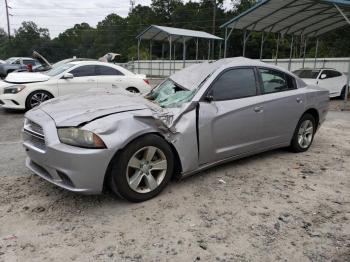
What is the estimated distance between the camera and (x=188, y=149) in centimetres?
398

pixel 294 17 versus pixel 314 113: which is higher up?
pixel 294 17

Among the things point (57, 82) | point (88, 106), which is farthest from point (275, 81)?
point (57, 82)

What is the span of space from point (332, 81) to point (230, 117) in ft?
38.4

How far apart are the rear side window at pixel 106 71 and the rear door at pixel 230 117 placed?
20.5 feet

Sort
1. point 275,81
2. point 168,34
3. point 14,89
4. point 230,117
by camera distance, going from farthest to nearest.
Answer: point 168,34, point 14,89, point 275,81, point 230,117

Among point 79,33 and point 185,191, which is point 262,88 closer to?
point 185,191

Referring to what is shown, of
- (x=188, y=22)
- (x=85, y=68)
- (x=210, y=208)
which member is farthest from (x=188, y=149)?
(x=188, y=22)

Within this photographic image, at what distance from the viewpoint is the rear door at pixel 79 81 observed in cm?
948

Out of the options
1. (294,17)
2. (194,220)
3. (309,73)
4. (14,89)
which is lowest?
(194,220)

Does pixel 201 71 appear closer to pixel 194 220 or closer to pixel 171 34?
pixel 194 220

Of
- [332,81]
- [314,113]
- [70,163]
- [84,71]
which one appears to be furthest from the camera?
[332,81]

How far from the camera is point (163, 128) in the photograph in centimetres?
378

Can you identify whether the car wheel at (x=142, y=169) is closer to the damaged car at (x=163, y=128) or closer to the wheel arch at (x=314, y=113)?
the damaged car at (x=163, y=128)

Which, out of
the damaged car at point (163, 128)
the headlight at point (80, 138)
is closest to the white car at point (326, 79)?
the damaged car at point (163, 128)
